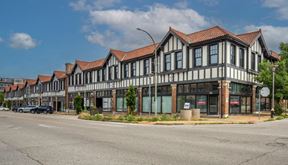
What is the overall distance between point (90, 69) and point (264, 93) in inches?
1247

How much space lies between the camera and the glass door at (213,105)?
31.0 m

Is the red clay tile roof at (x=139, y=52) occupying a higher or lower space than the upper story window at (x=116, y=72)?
higher

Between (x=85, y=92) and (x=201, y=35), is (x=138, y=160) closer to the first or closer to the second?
(x=201, y=35)

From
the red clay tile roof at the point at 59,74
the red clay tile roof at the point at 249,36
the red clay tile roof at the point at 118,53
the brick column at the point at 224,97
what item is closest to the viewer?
the brick column at the point at 224,97

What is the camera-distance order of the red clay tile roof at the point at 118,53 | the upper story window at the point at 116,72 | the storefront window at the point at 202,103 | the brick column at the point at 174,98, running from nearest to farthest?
the storefront window at the point at 202,103
the brick column at the point at 174,98
the red clay tile roof at the point at 118,53
the upper story window at the point at 116,72

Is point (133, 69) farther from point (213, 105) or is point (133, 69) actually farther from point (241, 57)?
point (241, 57)

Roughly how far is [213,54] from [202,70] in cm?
196

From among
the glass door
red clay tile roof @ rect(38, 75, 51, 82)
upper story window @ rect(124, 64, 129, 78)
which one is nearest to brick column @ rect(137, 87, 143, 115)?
upper story window @ rect(124, 64, 129, 78)

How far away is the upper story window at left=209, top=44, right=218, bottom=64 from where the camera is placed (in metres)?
30.7

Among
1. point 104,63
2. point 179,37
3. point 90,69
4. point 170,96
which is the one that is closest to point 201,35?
→ point 179,37

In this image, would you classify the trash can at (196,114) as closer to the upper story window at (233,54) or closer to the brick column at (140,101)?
the upper story window at (233,54)

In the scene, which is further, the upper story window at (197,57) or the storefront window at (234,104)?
the upper story window at (197,57)

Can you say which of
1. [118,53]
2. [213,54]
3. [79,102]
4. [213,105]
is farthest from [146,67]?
[79,102]

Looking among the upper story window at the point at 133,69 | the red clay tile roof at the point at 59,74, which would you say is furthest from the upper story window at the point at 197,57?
the red clay tile roof at the point at 59,74
